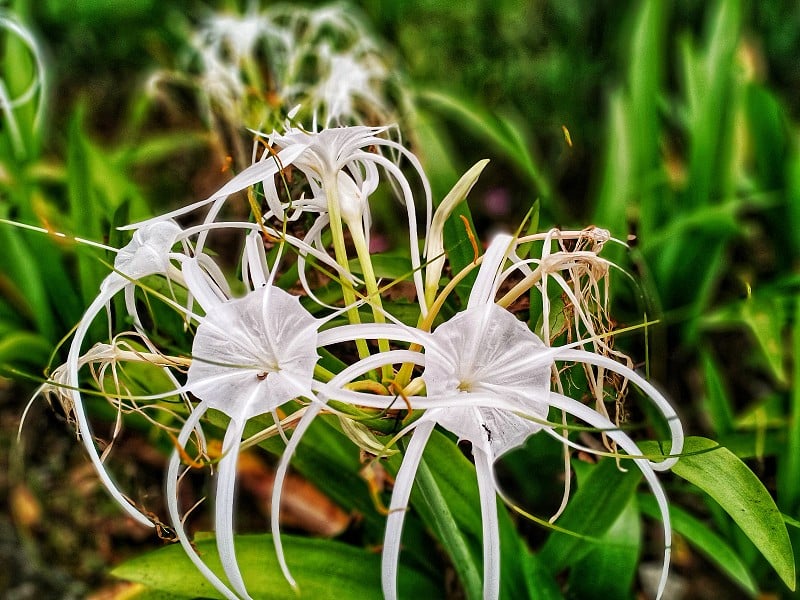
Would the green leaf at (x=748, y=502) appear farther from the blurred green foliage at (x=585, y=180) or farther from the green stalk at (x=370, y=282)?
the green stalk at (x=370, y=282)

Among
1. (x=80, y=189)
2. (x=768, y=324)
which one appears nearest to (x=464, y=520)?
(x=768, y=324)

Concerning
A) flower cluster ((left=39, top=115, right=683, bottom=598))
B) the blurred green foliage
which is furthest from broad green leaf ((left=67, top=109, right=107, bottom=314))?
flower cluster ((left=39, top=115, right=683, bottom=598))

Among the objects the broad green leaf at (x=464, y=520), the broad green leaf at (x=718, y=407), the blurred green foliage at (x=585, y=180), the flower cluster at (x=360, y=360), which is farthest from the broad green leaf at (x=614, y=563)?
the flower cluster at (x=360, y=360)

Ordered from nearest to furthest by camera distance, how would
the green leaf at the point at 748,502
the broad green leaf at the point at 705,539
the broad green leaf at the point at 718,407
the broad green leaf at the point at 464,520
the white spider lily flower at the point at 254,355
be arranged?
the white spider lily flower at the point at 254,355
the green leaf at the point at 748,502
the broad green leaf at the point at 464,520
the broad green leaf at the point at 705,539
the broad green leaf at the point at 718,407

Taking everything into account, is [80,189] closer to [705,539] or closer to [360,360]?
[360,360]

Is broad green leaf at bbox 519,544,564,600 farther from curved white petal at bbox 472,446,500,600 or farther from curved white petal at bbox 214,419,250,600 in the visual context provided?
curved white petal at bbox 214,419,250,600
